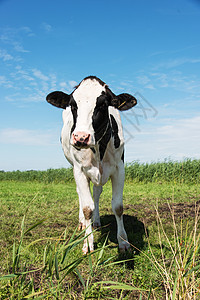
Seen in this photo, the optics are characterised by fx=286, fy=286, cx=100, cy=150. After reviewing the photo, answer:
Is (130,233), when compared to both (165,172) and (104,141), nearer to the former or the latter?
(104,141)

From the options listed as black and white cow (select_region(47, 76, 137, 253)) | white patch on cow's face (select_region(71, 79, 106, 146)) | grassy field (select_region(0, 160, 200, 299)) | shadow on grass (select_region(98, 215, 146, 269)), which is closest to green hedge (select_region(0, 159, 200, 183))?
grassy field (select_region(0, 160, 200, 299))

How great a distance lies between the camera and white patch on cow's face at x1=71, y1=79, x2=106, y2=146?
3358mm

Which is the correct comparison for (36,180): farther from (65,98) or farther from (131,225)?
(65,98)

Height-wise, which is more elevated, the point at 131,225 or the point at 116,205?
the point at 116,205

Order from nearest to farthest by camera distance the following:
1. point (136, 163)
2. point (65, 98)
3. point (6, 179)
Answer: point (65, 98) → point (136, 163) → point (6, 179)

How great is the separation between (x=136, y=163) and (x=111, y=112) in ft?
37.7

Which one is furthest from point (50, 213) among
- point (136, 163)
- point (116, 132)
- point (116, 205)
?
point (136, 163)

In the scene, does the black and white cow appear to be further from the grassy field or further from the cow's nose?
Result: the grassy field

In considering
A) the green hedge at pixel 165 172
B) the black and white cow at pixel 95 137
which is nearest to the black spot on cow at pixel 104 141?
the black and white cow at pixel 95 137

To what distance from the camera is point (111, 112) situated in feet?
14.4

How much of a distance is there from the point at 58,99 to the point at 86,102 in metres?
0.75

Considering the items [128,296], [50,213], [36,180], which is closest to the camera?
[128,296]

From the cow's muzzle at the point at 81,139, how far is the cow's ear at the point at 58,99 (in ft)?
3.46

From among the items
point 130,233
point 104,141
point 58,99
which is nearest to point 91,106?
point 104,141
